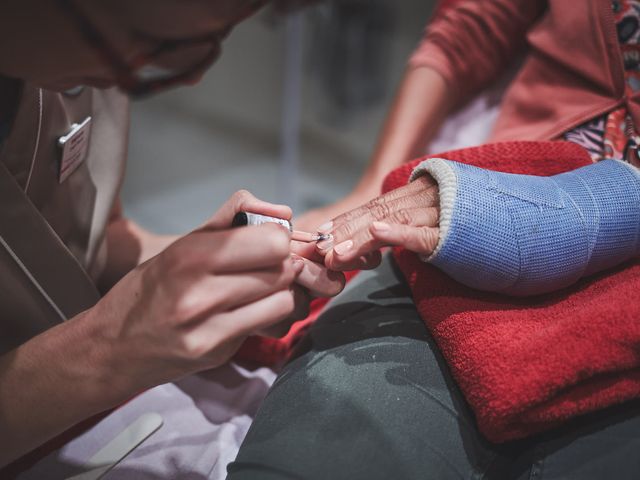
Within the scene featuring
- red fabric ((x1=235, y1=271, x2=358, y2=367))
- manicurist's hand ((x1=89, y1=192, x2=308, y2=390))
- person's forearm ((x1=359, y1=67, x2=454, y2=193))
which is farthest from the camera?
person's forearm ((x1=359, y1=67, x2=454, y2=193))

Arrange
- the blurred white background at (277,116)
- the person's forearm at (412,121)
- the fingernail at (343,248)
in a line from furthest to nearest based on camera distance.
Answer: the blurred white background at (277,116) < the person's forearm at (412,121) < the fingernail at (343,248)

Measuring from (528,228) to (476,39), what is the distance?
540mm

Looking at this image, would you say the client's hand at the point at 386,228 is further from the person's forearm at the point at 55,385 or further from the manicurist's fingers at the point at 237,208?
the person's forearm at the point at 55,385

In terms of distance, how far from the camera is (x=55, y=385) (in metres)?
0.46

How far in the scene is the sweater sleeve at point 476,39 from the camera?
87 cm

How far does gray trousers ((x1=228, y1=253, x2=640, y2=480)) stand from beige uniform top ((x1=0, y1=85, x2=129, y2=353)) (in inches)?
11.4

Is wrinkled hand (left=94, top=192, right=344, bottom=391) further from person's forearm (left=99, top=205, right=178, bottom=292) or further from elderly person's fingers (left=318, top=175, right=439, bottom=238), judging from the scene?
person's forearm (left=99, top=205, right=178, bottom=292)

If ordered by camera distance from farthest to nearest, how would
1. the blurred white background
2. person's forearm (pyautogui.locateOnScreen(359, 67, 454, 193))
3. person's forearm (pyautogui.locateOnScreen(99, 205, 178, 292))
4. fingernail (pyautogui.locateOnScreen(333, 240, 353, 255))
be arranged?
the blurred white background, person's forearm (pyautogui.locateOnScreen(359, 67, 454, 193)), person's forearm (pyautogui.locateOnScreen(99, 205, 178, 292)), fingernail (pyautogui.locateOnScreen(333, 240, 353, 255))

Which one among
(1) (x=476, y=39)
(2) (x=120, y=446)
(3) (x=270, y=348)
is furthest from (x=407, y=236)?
(1) (x=476, y=39)

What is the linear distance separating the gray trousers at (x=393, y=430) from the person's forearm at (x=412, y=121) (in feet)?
1.32

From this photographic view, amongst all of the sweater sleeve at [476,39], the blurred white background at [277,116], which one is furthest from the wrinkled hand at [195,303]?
the blurred white background at [277,116]

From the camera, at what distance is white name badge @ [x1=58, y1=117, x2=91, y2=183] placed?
1.93 feet

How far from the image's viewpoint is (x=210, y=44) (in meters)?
0.39

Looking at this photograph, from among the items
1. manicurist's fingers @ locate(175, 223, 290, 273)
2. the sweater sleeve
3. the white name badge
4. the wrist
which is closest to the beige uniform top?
the white name badge
